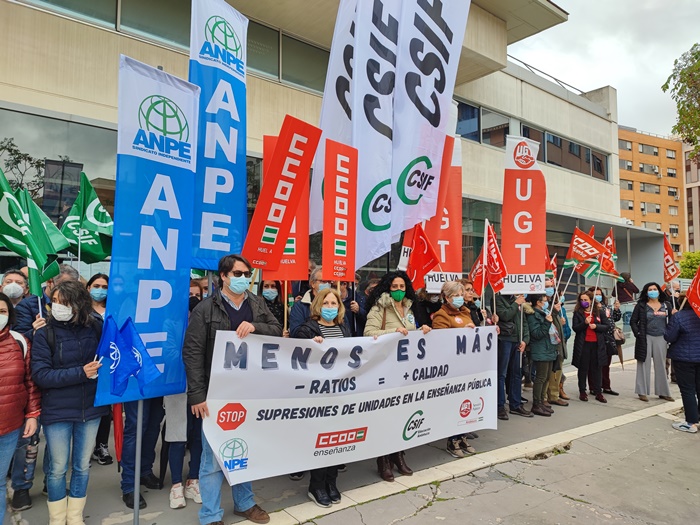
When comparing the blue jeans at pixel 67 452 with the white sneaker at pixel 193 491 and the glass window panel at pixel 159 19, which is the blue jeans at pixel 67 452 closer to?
the white sneaker at pixel 193 491

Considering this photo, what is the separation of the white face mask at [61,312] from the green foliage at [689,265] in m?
58.3

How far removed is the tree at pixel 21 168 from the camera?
7.86 metres

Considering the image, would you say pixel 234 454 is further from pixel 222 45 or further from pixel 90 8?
pixel 90 8

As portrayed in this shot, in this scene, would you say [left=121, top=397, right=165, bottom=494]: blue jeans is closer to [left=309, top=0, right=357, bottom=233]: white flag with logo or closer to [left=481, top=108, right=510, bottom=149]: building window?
[left=309, top=0, right=357, bottom=233]: white flag with logo

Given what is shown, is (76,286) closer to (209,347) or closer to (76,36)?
(209,347)

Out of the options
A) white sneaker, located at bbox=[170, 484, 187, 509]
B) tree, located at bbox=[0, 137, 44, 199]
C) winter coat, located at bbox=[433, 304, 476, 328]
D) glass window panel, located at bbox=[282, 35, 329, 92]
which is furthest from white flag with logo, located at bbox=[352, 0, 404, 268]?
glass window panel, located at bbox=[282, 35, 329, 92]

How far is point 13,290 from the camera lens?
515cm

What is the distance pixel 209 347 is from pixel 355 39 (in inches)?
161

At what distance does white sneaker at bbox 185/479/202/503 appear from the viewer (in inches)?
173

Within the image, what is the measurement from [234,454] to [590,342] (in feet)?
24.1

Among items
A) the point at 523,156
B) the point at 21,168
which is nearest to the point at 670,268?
the point at 523,156

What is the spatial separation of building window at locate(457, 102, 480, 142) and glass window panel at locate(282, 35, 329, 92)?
5651mm

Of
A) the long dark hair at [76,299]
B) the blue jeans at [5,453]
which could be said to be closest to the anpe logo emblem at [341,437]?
the long dark hair at [76,299]

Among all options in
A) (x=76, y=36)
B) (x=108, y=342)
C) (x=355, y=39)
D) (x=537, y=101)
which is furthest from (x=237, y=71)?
(x=537, y=101)
